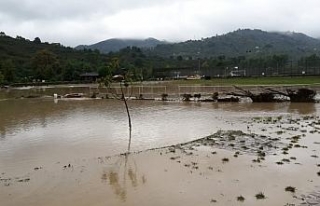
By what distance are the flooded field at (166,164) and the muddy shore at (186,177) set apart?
0.03 metres

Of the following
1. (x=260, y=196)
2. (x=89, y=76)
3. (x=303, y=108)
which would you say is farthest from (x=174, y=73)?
(x=260, y=196)

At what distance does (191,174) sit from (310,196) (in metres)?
4.65

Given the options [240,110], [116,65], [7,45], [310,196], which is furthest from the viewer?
[7,45]

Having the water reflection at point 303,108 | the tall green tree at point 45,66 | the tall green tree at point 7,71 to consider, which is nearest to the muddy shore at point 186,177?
the water reflection at point 303,108

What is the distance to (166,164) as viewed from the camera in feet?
56.7

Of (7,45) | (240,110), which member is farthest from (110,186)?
(7,45)

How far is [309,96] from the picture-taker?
148 feet

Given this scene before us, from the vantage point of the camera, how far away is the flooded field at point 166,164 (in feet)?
43.3

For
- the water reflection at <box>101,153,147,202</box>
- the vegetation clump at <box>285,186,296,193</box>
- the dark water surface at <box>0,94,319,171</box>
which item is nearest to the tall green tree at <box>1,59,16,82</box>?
the dark water surface at <box>0,94,319,171</box>

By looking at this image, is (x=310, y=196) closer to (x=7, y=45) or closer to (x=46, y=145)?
(x=46, y=145)

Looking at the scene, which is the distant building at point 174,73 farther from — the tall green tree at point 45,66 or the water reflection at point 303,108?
the water reflection at point 303,108

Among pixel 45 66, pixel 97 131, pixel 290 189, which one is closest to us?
pixel 290 189

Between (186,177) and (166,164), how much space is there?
228cm

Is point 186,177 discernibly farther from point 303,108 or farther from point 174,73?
point 174,73
